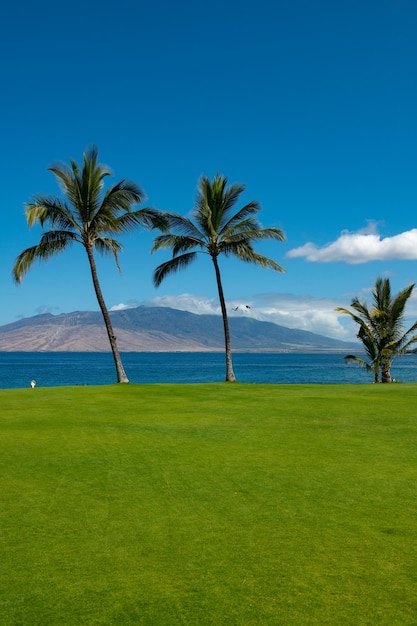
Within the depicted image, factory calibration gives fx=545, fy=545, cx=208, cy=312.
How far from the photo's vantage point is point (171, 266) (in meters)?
31.7

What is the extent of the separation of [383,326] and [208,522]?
29246 mm

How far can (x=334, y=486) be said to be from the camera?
26.8ft

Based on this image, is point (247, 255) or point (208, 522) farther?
point (247, 255)

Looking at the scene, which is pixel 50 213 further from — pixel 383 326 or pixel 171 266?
pixel 383 326

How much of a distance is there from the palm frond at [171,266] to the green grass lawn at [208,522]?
18868mm

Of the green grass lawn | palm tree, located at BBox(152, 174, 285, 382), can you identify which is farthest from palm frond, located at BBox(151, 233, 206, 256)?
the green grass lawn

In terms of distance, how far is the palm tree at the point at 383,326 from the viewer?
33312mm

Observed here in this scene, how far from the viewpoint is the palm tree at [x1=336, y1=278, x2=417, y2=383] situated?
109ft

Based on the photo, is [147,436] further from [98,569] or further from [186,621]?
[186,621]

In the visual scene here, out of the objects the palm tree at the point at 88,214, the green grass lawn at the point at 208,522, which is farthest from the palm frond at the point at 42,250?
the green grass lawn at the point at 208,522

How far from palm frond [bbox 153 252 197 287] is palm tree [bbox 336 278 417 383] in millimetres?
10030

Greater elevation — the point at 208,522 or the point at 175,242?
the point at 175,242

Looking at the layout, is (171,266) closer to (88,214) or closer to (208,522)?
(88,214)

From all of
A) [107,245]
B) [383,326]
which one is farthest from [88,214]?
[383,326]
